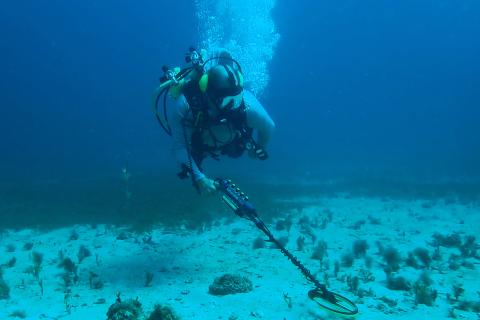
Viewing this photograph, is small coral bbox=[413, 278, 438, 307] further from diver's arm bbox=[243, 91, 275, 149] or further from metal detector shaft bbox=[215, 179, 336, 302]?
diver's arm bbox=[243, 91, 275, 149]

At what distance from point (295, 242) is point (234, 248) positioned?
1511 mm

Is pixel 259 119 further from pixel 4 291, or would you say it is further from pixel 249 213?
pixel 4 291

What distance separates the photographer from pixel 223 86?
523cm

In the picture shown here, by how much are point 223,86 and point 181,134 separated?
1.04 metres

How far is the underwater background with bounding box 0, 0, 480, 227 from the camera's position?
18.2 m

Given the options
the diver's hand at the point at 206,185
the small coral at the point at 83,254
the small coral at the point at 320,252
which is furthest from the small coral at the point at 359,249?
the small coral at the point at 83,254

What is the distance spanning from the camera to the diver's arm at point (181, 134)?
5567 mm

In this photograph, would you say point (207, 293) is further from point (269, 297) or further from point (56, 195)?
point (56, 195)

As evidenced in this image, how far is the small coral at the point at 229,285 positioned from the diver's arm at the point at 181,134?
1.53 meters

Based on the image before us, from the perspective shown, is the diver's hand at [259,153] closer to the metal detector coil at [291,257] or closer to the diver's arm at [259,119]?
the diver's arm at [259,119]

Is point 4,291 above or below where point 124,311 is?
below

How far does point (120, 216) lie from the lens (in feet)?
36.0

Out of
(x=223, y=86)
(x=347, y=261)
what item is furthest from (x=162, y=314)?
(x=347, y=261)

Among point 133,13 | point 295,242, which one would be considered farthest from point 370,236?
point 133,13
